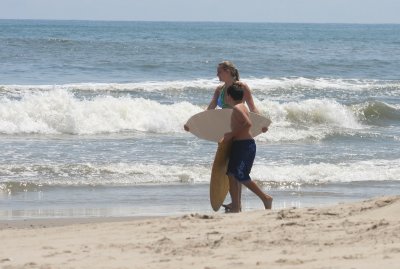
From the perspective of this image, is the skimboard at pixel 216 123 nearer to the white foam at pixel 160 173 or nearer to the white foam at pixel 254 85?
the white foam at pixel 160 173

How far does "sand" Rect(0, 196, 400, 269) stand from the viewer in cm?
572

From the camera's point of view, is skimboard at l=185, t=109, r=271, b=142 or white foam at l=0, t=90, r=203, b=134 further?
white foam at l=0, t=90, r=203, b=134

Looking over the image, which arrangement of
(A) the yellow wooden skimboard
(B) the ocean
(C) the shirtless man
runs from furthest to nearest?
(B) the ocean < (A) the yellow wooden skimboard < (C) the shirtless man

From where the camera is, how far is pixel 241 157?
7961mm

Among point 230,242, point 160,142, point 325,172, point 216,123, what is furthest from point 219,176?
point 160,142

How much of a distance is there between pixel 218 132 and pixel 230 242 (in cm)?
257

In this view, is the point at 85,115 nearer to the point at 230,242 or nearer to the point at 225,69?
the point at 225,69

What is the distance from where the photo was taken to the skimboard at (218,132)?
320 inches

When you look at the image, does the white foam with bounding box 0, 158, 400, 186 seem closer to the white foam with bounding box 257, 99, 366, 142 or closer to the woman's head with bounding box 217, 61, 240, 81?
the woman's head with bounding box 217, 61, 240, 81

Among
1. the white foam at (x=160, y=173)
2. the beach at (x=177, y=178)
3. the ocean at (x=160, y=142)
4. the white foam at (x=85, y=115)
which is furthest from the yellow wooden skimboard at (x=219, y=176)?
the white foam at (x=85, y=115)

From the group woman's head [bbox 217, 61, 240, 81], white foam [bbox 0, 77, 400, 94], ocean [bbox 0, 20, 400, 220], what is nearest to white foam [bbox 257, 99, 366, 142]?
ocean [bbox 0, 20, 400, 220]

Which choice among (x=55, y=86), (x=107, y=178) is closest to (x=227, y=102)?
(x=107, y=178)

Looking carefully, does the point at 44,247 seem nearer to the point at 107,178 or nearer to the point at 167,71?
the point at 107,178

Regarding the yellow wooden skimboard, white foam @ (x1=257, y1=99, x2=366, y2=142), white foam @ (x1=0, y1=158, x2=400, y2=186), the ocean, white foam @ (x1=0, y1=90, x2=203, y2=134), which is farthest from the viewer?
white foam @ (x1=257, y1=99, x2=366, y2=142)
